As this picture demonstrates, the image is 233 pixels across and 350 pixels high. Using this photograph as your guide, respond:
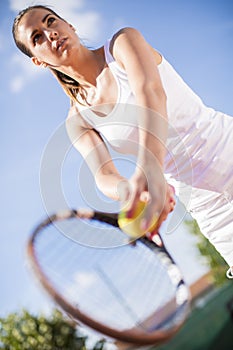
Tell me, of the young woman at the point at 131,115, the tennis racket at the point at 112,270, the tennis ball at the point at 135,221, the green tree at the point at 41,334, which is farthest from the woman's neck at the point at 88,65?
the green tree at the point at 41,334

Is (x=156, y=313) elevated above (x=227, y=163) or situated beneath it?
situated beneath

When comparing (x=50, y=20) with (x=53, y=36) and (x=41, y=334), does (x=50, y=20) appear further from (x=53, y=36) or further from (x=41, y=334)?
(x=41, y=334)

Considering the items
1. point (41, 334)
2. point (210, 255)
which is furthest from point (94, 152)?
point (210, 255)

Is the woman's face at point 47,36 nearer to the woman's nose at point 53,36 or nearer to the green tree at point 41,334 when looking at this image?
the woman's nose at point 53,36

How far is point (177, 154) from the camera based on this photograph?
3.16 feet

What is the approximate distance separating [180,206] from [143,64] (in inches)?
11.3

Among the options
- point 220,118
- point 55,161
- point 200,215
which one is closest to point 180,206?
point 200,215

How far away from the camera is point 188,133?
0.96m

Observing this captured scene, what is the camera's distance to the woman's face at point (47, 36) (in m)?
0.99

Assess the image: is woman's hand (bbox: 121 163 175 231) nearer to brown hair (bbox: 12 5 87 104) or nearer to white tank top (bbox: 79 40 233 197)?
white tank top (bbox: 79 40 233 197)

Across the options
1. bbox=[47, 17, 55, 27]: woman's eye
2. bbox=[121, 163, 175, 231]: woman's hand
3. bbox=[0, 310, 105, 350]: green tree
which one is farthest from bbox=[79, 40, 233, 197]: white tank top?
bbox=[0, 310, 105, 350]: green tree

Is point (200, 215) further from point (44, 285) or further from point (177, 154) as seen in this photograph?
point (44, 285)

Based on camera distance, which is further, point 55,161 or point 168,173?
point 55,161

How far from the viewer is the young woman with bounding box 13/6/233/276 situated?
3.08ft
